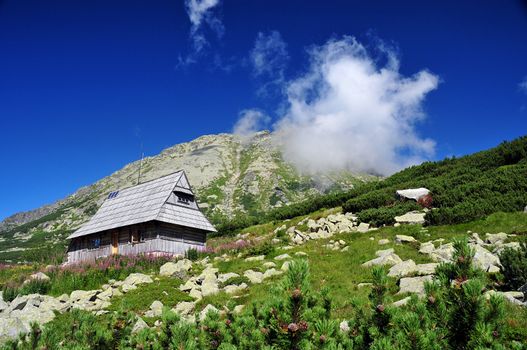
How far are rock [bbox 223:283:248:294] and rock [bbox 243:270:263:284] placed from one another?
1.78ft

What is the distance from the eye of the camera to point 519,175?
2392cm

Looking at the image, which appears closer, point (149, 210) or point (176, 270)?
point (176, 270)

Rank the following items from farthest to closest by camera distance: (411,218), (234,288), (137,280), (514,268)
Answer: (411,218)
(137,280)
(234,288)
(514,268)

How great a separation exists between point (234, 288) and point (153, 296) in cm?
348

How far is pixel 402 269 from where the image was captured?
46.4 feet

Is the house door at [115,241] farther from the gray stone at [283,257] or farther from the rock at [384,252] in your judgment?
the rock at [384,252]

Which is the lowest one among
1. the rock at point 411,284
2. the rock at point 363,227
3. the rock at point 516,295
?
the rock at point 516,295

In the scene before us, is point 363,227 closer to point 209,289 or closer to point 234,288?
point 234,288

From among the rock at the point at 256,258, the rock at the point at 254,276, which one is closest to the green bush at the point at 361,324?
the rock at the point at 254,276

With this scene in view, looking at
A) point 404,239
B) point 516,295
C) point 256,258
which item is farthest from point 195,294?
point 516,295

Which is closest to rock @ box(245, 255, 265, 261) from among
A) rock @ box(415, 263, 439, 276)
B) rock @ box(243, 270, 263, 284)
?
rock @ box(243, 270, 263, 284)

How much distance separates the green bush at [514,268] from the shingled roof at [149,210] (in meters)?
24.8

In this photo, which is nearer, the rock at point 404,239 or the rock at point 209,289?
the rock at point 209,289

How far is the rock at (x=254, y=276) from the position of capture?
17.1 metres
